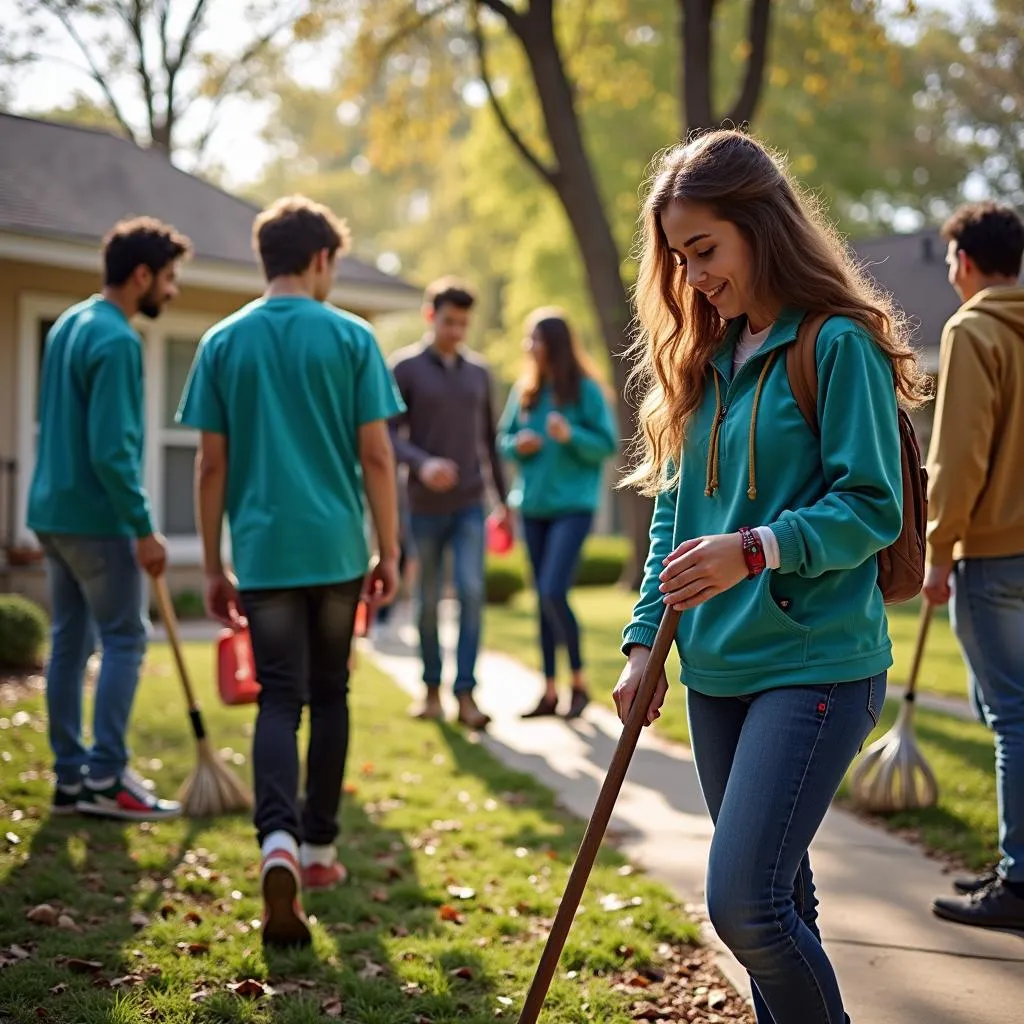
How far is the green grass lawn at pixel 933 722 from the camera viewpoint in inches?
208

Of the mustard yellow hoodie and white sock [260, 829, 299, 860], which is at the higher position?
the mustard yellow hoodie

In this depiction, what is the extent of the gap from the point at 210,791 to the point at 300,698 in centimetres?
146

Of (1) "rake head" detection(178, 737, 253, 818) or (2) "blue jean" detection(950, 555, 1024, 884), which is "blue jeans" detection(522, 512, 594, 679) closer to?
(1) "rake head" detection(178, 737, 253, 818)

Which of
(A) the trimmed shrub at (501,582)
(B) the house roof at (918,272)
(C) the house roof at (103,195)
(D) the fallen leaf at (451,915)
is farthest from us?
(B) the house roof at (918,272)

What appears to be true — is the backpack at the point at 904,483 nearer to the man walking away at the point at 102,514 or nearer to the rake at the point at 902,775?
the rake at the point at 902,775

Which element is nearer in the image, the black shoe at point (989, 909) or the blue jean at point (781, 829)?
the blue jean at point (781, 829)

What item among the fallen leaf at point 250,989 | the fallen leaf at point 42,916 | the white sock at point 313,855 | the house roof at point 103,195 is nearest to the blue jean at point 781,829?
the fallen leaf at point 250,989

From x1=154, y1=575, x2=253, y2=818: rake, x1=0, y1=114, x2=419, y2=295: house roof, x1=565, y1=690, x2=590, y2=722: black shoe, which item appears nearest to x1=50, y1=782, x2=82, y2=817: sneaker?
x1=154, y1=575, x2=253, y2=818: rake

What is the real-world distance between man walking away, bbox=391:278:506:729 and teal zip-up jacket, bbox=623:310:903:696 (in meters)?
4.93

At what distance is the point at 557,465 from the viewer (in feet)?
24.8

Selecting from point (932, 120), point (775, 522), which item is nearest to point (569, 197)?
point (775, 522)

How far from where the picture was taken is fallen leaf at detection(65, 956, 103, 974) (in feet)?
12.0

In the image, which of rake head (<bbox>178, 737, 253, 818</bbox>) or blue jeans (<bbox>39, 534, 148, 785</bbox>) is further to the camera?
rake head (<bbox>178, 737, 253, 818</bbox>)

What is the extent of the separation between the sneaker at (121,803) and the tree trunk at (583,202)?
9059 mm
